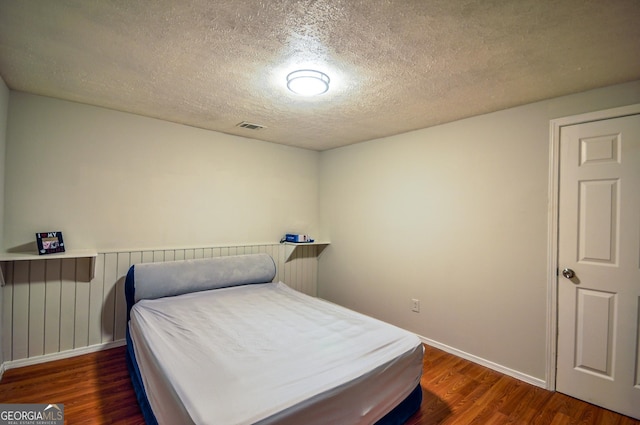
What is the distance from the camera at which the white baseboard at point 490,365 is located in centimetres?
238

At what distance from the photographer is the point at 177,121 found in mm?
3143

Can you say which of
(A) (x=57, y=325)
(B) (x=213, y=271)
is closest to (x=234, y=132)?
(B) (x=213, y=271)

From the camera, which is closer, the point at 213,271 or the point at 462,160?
the point at 462,160

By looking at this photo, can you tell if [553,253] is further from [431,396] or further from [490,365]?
[431,396]

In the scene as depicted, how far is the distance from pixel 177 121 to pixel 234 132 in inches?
24.9

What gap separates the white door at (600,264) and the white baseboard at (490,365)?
0.14 m

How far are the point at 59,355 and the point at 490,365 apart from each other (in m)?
3.82

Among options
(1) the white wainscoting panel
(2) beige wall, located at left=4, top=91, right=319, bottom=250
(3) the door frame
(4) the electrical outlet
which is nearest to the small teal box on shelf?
(2) beige wall, located at left=4, top=91, right=319, bottom=250

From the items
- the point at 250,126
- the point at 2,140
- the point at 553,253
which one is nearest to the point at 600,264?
the point at 553,253

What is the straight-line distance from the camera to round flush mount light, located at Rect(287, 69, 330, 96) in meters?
1.95

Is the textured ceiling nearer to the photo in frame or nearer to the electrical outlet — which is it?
the photo in frame

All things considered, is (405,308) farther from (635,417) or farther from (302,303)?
(635,417)

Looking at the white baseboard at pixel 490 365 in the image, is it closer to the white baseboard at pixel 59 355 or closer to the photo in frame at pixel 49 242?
the white baseboard at pixel 59 355

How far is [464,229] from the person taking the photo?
285cm
